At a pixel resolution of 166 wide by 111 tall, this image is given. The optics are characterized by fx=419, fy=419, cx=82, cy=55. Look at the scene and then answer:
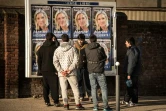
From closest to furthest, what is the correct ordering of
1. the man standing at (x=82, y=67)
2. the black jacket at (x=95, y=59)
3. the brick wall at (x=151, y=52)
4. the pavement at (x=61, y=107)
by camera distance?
1. the black jacket at (x=95, y=59)
2. the pavement at (x=61, y=107)
3. the man standing at (x=82, y=67)
4. the brick wall at (x=151, y=52)

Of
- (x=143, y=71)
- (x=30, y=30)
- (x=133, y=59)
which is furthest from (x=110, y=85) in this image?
(x=30, y=30)

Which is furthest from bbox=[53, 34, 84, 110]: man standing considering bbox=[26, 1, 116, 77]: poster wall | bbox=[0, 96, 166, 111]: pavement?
bbox=[26, 1, 116, 77]: poster wall

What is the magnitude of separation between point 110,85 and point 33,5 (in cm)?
358

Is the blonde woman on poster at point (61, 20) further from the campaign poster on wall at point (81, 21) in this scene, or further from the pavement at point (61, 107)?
the pavement at point (61, 107)

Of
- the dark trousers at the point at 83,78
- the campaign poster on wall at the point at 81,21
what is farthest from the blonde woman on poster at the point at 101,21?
the dark trousers at the point at 83,78

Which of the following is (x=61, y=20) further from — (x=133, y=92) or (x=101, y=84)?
(x=133, y=92)

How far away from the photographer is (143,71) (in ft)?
45.4

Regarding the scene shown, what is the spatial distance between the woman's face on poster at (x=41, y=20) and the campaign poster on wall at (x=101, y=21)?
61.6 inches

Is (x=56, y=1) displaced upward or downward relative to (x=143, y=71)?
upward

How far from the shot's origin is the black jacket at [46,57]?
1127 cm

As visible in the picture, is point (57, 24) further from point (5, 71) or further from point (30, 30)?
point (5, 71)

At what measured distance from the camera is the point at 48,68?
443 inches

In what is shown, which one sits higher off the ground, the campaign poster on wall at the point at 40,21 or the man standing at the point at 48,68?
the campaign poster on wall at the point at 40,21

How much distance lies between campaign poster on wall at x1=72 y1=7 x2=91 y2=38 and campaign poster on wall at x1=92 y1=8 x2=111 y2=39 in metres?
0.19
